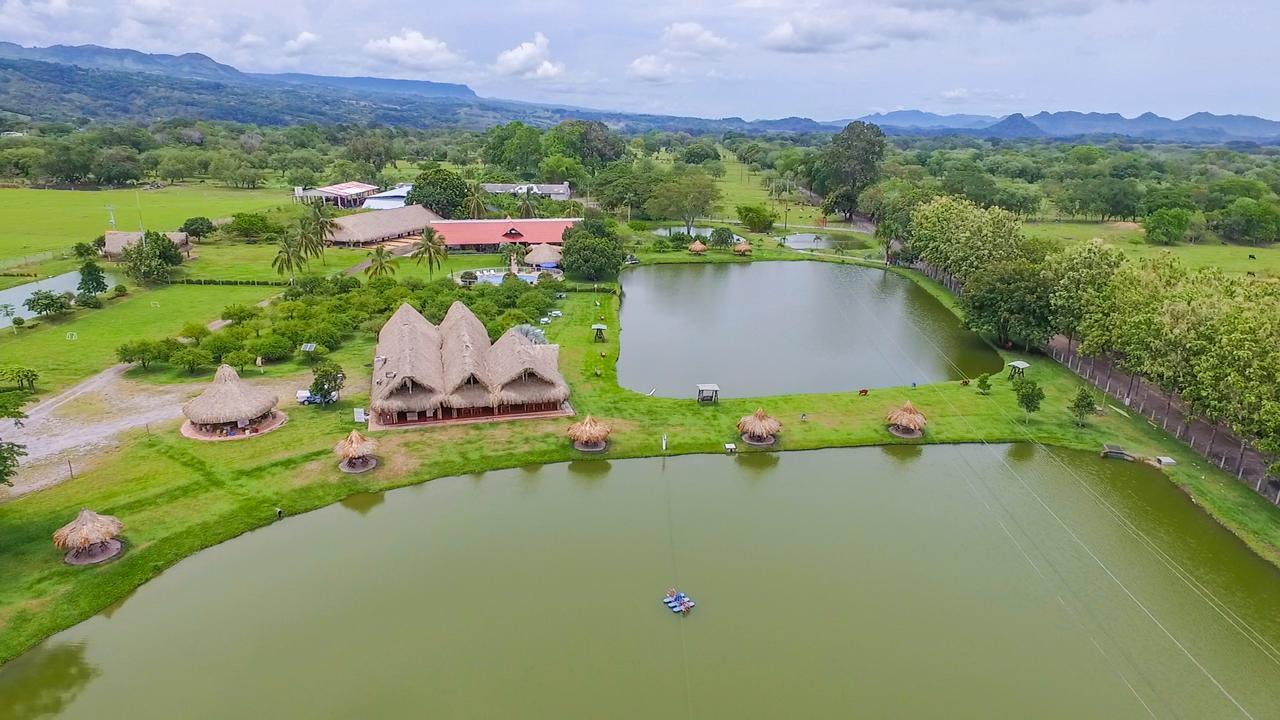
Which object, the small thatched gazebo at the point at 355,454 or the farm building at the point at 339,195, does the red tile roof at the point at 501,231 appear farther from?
the small thatched gazebo at the point at 355,454

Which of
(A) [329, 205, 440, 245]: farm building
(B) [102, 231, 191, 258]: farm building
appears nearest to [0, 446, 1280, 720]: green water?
(B) [102, 231, 191, 258]: farm building

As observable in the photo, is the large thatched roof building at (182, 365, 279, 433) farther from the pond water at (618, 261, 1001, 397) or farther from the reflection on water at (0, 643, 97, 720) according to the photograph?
the pond water at (618, 261, 1001, 397)

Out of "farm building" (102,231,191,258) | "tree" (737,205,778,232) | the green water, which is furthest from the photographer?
"tree" (737,205,778,232)

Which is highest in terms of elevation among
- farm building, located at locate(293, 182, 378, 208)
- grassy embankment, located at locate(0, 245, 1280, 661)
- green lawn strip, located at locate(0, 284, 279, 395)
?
farm building, located at locate(293, 182, 378, 208)

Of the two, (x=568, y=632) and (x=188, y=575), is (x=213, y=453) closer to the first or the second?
(x=188, y=575)

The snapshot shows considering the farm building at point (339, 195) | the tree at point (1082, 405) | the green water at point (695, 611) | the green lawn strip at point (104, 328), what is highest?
the farm building at point (339, 195)

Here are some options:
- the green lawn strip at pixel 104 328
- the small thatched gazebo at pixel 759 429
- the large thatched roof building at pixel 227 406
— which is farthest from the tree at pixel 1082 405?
the green lawn strip at pixel 104 328
